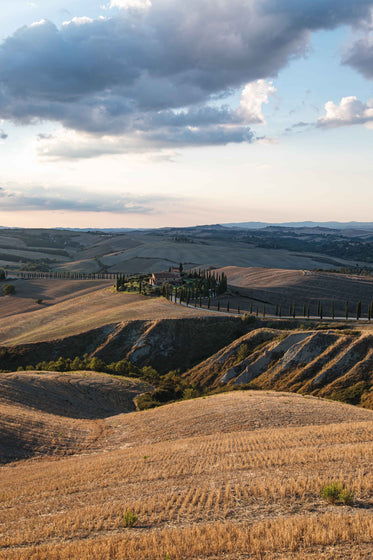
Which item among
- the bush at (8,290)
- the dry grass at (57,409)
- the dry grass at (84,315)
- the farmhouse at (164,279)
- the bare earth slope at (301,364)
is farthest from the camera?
the bush at (8,290)

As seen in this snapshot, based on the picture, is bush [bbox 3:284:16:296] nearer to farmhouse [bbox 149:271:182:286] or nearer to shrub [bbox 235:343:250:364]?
farmhouse [bbox 149:271:182:286]

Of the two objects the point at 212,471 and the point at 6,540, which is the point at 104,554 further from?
the point at 212,471

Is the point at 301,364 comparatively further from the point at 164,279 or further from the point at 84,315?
the point at 164,279

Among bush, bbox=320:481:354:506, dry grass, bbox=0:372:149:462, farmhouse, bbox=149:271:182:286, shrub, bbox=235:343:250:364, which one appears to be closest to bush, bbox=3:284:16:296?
farmhouse, bbox=149:271:182:286

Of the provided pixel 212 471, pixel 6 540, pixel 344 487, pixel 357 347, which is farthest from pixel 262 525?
pixel 357 347

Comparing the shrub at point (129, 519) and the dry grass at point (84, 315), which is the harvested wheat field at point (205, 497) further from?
the dry grass at point (84, 315)

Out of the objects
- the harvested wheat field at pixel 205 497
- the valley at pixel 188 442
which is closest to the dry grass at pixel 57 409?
the valley at pixel 188 442

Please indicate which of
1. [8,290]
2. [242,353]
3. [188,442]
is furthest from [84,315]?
[188,442]
